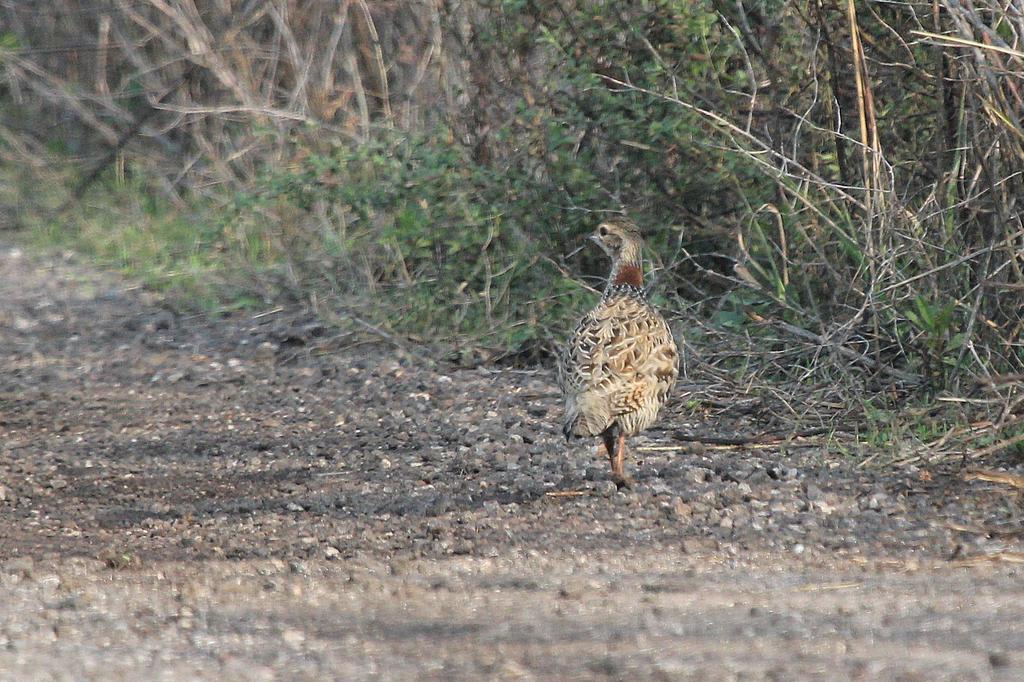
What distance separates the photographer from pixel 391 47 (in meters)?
11.6

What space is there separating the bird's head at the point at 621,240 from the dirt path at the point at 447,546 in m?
0.81

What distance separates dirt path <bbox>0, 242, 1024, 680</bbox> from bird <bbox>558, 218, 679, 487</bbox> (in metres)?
0.24

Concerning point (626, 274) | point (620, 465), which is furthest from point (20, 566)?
point (626, 274)

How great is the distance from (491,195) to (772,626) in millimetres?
4994

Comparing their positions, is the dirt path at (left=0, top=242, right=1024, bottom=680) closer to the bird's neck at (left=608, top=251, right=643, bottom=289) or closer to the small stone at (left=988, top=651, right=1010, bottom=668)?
the small stone at (left=988, top=651, right=1010, bottom=668)

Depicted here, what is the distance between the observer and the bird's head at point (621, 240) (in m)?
6.88

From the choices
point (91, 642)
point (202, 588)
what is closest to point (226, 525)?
point (202, 588)

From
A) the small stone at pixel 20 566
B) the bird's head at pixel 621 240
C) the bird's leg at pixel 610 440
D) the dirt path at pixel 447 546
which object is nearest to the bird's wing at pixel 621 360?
the bird's leg at pixel 610 440

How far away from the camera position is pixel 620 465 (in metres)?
6.05

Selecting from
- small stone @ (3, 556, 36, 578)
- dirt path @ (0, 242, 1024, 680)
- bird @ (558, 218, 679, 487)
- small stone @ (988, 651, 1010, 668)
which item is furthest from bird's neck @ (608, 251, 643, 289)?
small stone @ (988, 651, 1010, 668)

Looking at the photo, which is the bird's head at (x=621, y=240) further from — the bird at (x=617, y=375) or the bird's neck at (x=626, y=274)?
the bird at (x=617, y=375)

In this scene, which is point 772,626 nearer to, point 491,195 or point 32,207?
point 491,195

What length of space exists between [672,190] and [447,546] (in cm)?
369

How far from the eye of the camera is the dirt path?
3938 mm
